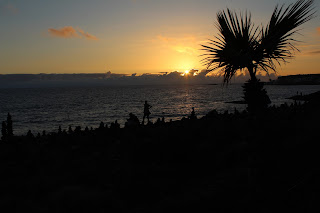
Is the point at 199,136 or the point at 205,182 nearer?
the point at 205,182

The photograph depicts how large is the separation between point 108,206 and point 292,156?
4666 mm

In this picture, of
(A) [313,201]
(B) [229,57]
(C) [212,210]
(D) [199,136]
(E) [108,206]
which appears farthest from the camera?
(D) [199,136]

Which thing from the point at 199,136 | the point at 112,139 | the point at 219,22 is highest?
the point at 219,22

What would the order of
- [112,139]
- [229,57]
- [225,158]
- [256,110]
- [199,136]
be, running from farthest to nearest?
[112,139] < [199,136] < [225,158] < [256,110] < [229,57]

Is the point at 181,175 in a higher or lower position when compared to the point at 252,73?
lower

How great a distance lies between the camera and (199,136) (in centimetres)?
1012

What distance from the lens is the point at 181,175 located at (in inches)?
282

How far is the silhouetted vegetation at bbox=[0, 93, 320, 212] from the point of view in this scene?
489cm

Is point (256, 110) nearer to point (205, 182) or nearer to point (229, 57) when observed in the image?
point (229, 57)

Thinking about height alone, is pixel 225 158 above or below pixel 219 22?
below

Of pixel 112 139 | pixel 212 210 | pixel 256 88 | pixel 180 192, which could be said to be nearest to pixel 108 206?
pixel 180 192

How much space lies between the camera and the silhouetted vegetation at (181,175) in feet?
16.1

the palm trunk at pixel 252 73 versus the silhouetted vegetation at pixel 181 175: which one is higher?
the palm trunk at pixel 252 73

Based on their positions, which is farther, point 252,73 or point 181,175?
point 181,175
